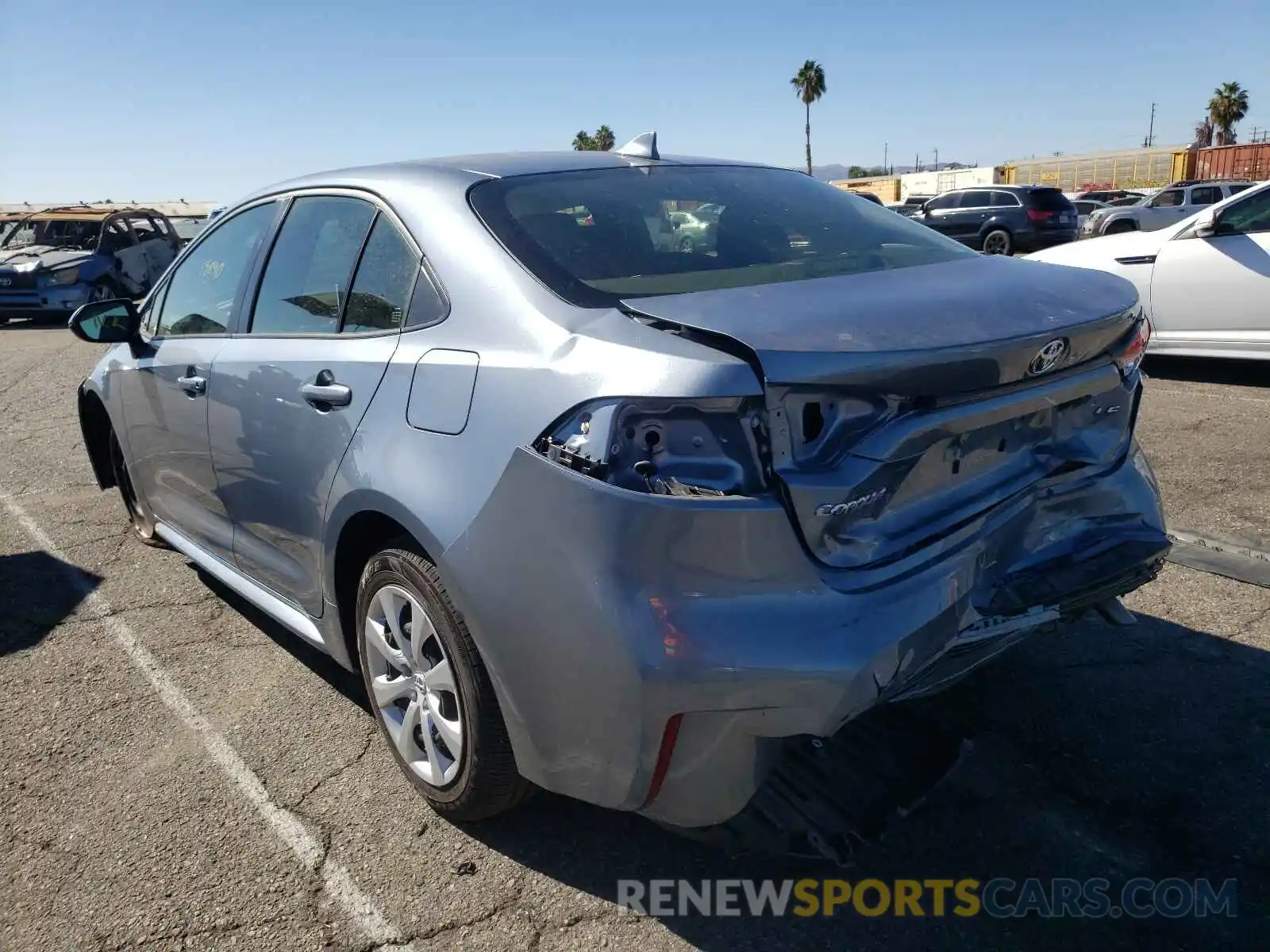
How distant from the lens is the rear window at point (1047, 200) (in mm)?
20250

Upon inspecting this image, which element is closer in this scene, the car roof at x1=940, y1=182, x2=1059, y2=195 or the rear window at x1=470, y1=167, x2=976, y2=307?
the rear window at x1=470, y1=167, x2=976, y2=307

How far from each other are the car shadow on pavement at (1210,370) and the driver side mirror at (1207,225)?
1.02 meters

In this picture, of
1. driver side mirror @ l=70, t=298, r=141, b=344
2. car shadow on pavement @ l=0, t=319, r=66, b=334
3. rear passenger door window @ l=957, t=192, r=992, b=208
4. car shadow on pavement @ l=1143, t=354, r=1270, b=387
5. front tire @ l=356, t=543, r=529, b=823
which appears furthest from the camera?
rear passenger door window @ l=957, t=192, r=992, b=208

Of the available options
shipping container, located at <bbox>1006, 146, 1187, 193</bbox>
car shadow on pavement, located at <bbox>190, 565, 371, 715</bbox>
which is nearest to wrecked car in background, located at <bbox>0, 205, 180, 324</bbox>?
car shadow on pavement, located at <bbox>190, 565, 371, 715</bbox>

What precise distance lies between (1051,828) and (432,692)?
158 cm

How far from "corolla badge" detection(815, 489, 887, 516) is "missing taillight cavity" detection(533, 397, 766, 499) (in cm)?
13

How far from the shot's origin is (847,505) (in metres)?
2.00

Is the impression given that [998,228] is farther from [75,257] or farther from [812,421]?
[812,421]

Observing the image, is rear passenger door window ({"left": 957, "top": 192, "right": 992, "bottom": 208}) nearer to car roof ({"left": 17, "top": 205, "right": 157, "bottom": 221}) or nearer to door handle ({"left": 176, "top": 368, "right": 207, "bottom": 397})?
car roof ({"left": 17, "top": 205, "right": 157, "bottom": 221})

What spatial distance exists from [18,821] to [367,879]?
1117mm

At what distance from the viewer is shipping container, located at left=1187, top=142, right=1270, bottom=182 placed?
43.8 meters

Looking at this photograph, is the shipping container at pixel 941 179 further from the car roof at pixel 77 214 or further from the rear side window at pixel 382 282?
the rear side window at pixel 382 282

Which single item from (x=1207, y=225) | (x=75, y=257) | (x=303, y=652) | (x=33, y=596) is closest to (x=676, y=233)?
(x=303, y=652)

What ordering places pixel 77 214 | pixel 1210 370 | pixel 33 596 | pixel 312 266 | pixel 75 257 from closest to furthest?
pixel 312 266
pixel 33 596
pixel 1210 370
pixel 75 257
pixel 77 214
